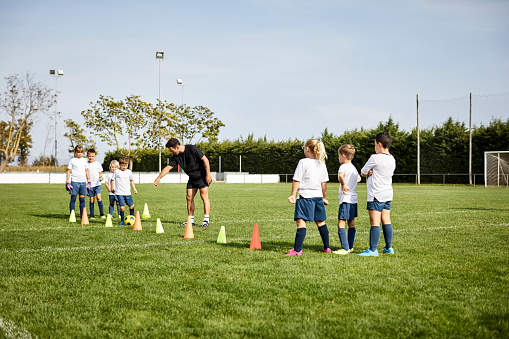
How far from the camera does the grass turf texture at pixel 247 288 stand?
369 centimetres

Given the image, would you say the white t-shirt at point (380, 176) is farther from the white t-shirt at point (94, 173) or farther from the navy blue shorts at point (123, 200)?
the white t-shirt at point (94, 173)

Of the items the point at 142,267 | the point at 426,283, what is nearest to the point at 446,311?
the point at 426,283

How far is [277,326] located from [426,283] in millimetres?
2049

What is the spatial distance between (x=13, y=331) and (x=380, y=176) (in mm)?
4629

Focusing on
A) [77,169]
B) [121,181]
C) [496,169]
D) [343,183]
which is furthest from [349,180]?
[496,169]

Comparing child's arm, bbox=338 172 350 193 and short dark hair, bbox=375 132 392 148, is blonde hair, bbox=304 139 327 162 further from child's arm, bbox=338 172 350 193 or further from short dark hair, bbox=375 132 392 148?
short dark hair, bbox=375 132 392 148

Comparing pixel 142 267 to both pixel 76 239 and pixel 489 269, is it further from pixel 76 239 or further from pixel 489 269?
pixel 489 269

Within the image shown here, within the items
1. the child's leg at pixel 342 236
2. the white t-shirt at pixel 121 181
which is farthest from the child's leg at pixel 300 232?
the white t-shirt at pixel 121 181

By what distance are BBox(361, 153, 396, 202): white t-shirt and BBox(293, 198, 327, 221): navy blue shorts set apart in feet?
2.23

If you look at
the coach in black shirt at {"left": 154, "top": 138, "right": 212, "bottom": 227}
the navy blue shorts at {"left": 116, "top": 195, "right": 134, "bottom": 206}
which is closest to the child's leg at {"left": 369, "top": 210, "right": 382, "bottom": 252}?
the coach in black shirt at {"left": 154, "top": 138, "right": 212, "bottom": 227}

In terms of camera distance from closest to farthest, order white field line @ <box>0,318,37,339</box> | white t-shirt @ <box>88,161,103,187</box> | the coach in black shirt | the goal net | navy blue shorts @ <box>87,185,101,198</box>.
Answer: white field line @ <box>0,318,37,339</box> → the coach in black shirt → navy blue shorts @ <box>87,185,101,198</box> → white t-shirt @ <box>88,161,103,187</box> → the goal net

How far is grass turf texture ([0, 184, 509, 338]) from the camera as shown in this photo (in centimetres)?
369

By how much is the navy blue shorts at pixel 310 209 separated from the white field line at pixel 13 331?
370cm

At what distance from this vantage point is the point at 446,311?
404 cm
